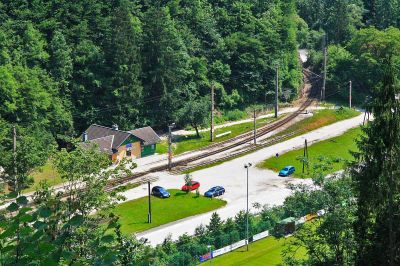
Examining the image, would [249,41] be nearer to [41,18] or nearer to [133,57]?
[133,57]

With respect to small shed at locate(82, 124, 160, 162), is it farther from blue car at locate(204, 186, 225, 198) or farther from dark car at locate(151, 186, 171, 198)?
blue car at locate(204, 186, 225, 198)

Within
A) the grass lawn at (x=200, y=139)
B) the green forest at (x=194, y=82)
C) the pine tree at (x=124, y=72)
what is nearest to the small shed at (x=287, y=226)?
the green forest at (x=194, y=82)

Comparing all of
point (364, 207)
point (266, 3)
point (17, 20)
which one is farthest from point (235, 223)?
point (266, 3)

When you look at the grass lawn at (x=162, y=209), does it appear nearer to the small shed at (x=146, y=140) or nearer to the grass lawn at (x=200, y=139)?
the small shed at (x=146, y=140)

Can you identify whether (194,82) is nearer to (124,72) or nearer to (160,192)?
(124,72)

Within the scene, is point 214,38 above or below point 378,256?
above
